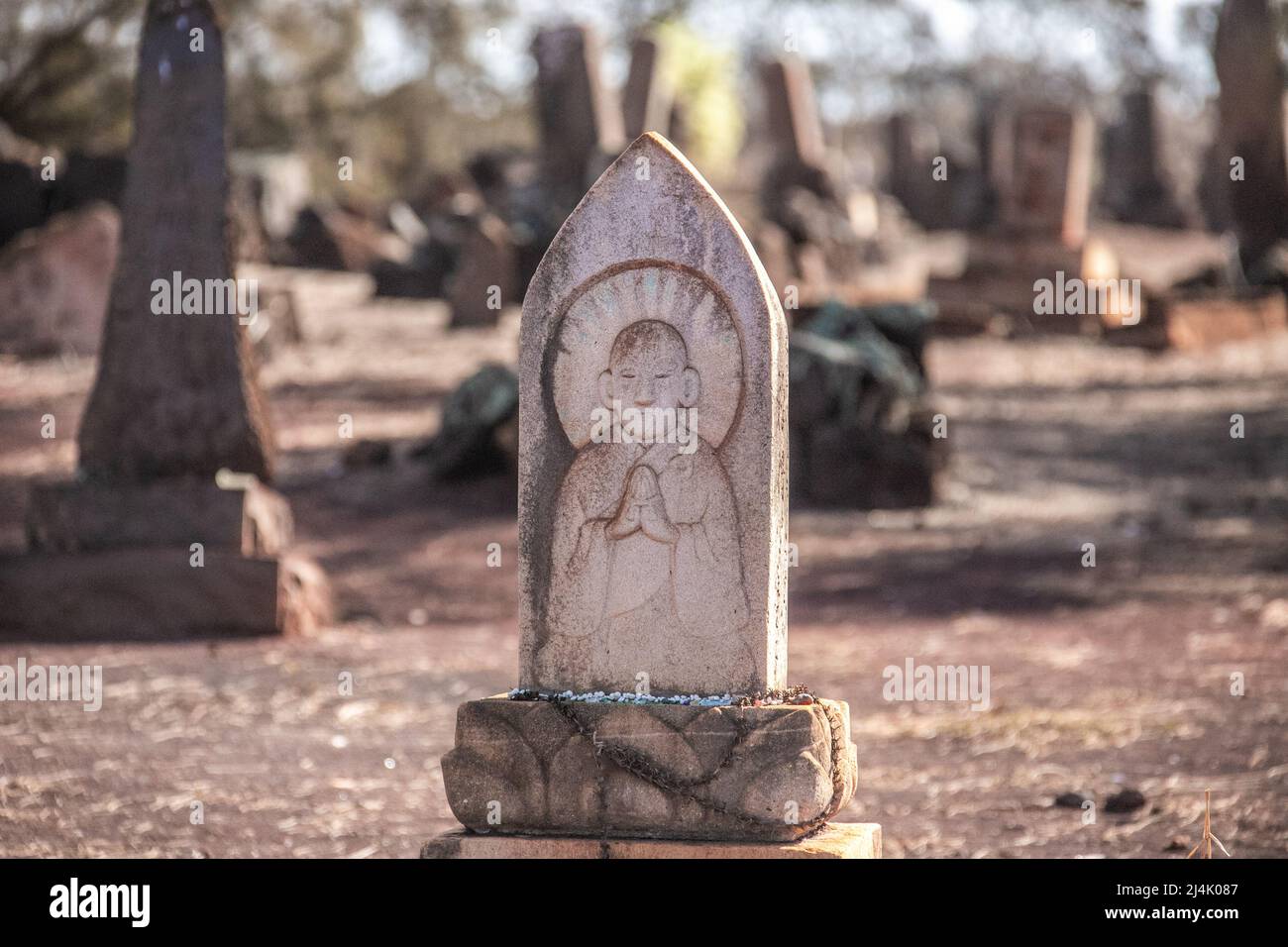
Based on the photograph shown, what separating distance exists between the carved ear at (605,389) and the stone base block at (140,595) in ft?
12.5

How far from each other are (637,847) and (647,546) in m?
0.72

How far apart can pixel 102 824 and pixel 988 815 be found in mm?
2652

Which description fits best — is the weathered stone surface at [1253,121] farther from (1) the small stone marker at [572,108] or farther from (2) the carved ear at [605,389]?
(2) the carved ear at [605,389]

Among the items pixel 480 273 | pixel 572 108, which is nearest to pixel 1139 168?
pixel 572 108

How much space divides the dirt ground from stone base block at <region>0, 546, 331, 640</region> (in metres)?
0.16

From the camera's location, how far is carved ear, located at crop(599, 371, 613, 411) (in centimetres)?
443

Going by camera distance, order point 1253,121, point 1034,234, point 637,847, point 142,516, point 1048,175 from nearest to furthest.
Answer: point 637,847, point 142,516, point 1253,121, point 1034,234, point 1048,175

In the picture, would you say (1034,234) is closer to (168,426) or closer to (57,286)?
(57,286)

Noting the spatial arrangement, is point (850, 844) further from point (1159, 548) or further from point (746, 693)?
point (1159, 548)

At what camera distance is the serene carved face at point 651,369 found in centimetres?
438

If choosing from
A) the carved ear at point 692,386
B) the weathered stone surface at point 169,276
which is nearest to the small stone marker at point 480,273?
the weathered stone surface at point 169,276

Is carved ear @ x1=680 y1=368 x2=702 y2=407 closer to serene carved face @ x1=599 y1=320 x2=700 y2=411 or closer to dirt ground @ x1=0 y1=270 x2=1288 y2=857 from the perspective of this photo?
serene carved face @ x1=599 y1=320 x2=700 y2=411

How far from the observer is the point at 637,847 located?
422 centimetres

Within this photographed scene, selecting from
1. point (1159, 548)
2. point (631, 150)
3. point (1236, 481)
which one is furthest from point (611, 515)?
point (1236, 481)
